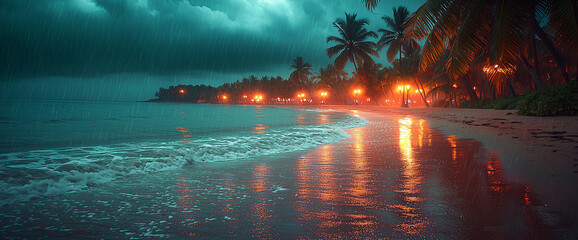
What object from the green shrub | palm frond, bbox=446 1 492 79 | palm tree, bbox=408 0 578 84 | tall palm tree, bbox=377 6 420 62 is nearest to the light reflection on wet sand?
palm tree, bbox=408 0 578 84

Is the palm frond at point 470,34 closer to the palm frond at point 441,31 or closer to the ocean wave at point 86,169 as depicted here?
the palm frond at point 441,31

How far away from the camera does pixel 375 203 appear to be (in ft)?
8.69

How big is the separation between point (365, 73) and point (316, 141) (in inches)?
1722

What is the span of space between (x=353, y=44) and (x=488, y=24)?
33808mm

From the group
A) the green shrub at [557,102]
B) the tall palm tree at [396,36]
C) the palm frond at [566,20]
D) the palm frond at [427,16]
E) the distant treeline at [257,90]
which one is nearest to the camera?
the palm frond at [566,20]

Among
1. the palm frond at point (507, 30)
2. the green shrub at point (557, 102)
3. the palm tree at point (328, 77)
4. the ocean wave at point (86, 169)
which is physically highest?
A: the palm tree at point (328, 77)

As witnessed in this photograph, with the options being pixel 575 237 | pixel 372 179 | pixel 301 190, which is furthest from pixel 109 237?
pixel 575 237

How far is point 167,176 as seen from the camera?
13.1ft

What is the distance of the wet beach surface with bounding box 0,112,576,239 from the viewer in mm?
2035

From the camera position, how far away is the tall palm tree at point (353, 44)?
41844mm

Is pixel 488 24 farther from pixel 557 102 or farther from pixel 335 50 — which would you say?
pixel 335 50

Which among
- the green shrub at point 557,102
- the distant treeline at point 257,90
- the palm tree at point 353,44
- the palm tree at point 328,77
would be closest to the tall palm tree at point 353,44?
the palm tree at point 353,44

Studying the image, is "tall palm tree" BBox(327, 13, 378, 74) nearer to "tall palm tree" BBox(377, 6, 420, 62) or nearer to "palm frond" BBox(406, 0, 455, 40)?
"tall palm tree" BBox(377, 6, 420, 62)

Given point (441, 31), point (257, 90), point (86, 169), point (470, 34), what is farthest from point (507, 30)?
point (257, 90)
